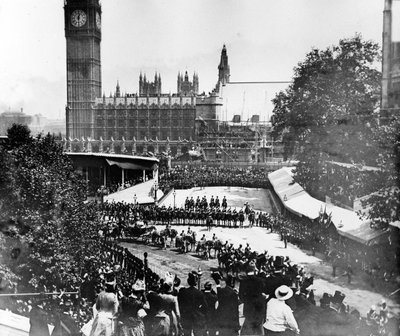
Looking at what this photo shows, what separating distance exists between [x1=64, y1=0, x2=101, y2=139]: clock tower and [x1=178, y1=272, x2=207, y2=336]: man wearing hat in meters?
100

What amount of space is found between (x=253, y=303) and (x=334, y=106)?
2108 centimetres

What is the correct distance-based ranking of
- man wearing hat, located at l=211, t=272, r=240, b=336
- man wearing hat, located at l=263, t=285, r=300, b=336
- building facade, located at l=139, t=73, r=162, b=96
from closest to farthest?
man wearing hat, located at l=263, t=285, r=300, b=336, man wearing hat, located at l=211, t=272, r=240, b=336, building facade, located at l=139, t=73, r=162, b=96

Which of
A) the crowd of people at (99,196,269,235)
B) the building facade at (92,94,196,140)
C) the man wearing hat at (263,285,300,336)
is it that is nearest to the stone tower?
the building facade at (92,94,196,140)

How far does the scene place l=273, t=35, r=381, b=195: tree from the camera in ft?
92.5

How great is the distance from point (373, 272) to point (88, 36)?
10316 centimetres

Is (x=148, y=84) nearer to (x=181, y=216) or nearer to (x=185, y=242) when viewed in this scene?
(x=181, y=216)

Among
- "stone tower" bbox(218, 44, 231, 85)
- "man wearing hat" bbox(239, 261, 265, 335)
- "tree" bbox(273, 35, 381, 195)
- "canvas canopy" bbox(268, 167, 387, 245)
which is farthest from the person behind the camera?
"stone tower" bbox(218, 44, 231, 85)

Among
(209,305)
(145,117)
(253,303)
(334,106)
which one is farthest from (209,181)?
(145,117)

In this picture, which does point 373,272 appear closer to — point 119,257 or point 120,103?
point 119,257

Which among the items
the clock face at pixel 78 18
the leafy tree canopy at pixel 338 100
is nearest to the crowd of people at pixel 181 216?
the leafy tree canopy at pixel 338 100

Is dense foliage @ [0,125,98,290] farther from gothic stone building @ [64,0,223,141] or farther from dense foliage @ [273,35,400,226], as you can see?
gothic stone building @ [64,0,223,141]

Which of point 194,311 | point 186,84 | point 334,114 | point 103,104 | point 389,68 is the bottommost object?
point 194,311

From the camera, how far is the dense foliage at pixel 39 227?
44.6 feet

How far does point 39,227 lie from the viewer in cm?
1427
